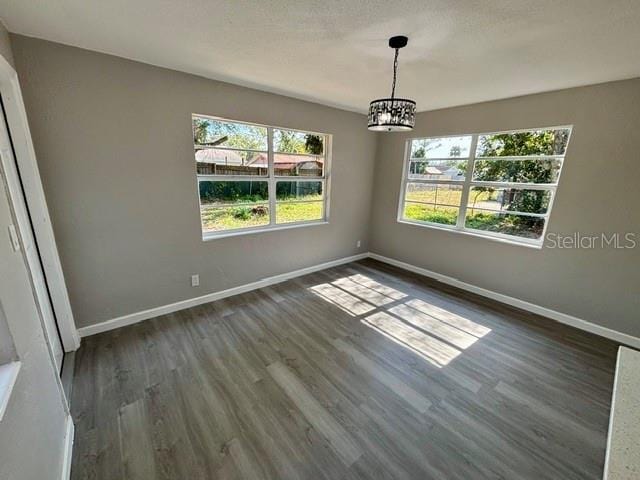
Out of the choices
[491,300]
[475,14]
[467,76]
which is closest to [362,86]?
[467,76]

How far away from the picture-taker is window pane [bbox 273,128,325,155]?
3.39m

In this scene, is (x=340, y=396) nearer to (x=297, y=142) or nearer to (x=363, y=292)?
(x=363, y=292)

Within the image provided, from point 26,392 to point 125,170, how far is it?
1.89m

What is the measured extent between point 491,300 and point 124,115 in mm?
4461

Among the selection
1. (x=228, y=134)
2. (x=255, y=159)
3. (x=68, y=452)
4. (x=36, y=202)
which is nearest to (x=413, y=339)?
(x=68, y=452)

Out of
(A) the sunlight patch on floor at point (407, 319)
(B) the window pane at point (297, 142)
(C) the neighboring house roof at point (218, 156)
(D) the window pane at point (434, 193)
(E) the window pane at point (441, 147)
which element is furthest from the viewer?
(D) the window pane at point (434, 193)

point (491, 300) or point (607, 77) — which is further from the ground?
point (607, 77)

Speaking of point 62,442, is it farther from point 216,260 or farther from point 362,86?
point 362,86

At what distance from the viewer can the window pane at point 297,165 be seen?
3.48 meters

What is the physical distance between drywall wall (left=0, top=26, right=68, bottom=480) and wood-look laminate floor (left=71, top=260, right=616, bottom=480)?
1.05ft

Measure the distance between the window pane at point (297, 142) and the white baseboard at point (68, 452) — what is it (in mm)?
3037

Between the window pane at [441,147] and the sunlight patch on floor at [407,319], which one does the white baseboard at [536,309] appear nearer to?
the sunlight patch on floor at [407,319]

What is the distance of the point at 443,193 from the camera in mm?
3896

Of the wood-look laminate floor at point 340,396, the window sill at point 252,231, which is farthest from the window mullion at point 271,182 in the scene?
the wood-look laminate floor at point 340,396
